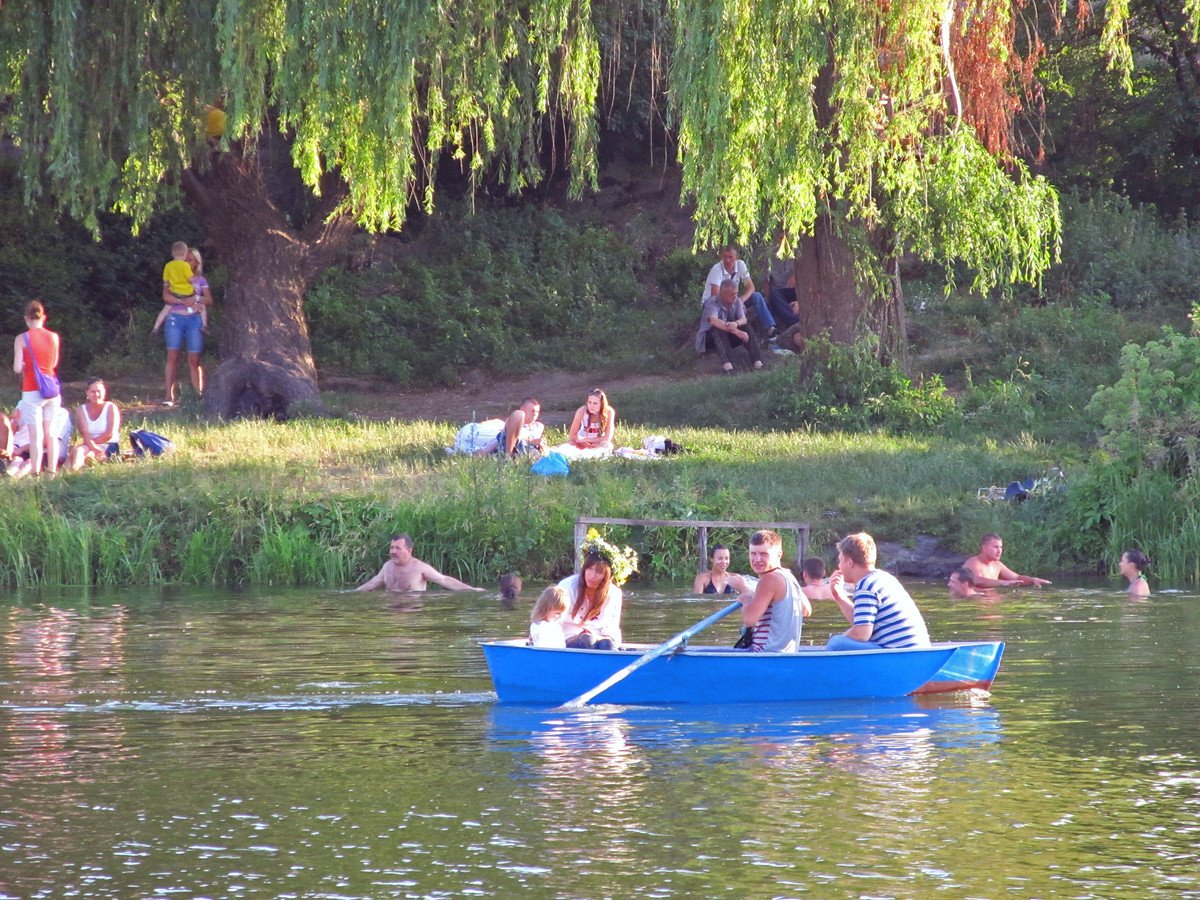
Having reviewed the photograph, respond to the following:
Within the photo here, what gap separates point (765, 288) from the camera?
28125mm

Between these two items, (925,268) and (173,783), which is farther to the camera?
(925,268)

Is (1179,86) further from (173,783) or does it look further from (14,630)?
(173,783)

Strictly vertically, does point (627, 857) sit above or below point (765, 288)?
below

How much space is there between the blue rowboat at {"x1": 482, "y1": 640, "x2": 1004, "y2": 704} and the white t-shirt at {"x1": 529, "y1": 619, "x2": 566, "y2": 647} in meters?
0.28

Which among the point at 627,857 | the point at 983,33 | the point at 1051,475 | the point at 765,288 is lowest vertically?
the point at 627,857

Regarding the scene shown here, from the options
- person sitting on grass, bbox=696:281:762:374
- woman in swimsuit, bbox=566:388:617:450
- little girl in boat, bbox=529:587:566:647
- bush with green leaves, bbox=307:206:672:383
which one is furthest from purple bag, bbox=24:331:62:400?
person sitting on grass, bbox=696:281:762:374

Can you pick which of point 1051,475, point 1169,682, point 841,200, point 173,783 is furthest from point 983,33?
point 173,783

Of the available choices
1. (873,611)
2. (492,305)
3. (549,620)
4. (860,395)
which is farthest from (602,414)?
(492,305)

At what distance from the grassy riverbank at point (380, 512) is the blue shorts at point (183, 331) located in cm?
431

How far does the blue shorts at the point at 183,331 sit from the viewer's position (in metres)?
22.7

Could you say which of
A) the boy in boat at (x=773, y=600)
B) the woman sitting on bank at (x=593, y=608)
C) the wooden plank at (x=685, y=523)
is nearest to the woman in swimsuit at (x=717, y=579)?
the wooden plank at (x=685, y=523)

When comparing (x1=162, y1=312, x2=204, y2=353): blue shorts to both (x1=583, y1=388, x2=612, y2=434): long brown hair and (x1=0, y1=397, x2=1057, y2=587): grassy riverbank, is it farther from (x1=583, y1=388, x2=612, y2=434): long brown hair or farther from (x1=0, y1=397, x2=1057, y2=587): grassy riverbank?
(x1=583, y1=388, x2=612, y2=434): long brown hair

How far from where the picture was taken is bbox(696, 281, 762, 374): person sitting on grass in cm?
2542

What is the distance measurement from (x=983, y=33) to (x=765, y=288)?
8725mm
